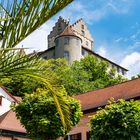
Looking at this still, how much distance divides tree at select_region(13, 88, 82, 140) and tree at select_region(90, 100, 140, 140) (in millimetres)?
3162

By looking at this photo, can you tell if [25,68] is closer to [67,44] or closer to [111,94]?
[111,94]

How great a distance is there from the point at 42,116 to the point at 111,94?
25.5ft

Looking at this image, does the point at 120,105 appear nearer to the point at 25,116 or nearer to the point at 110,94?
the point at 25,116

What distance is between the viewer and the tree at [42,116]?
25000 millimetres

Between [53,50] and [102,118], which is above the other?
[53,50]

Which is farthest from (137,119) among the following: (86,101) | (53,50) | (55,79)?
(53,50)

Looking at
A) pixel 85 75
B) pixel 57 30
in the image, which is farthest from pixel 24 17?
pixel 57 30

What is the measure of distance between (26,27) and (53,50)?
87.2 meters

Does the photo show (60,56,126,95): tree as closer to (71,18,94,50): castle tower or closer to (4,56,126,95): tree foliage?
(4,56,126,95): tree foliage

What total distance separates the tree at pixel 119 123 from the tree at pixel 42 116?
316 centimetres

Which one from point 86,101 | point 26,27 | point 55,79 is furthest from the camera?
point 86,101

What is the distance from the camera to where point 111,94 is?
105 feet

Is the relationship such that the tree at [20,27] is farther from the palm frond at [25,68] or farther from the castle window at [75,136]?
the castle window at [75,136]

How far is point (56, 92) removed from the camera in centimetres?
551
